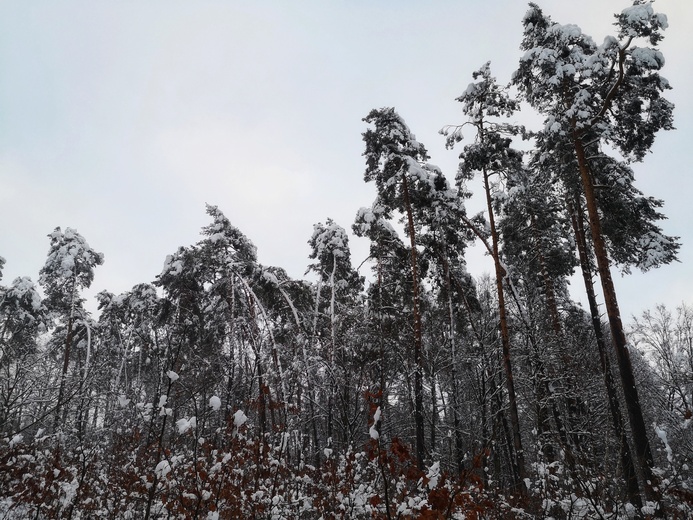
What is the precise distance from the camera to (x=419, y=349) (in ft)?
43.3

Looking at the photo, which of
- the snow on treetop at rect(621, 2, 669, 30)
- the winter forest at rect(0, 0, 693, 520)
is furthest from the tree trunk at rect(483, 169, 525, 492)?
the snow on treetop at rect(621, 2, 669, 30)

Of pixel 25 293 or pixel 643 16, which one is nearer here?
pixel 643 16

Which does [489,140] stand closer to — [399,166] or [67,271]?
[399,166]

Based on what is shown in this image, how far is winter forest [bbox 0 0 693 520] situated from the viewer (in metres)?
8.11

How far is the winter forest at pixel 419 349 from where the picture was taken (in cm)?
811

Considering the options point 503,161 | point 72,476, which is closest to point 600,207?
point 503,161

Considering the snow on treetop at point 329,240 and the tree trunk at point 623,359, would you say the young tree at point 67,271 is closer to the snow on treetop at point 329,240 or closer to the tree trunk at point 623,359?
the snow on treetop at point 329,240

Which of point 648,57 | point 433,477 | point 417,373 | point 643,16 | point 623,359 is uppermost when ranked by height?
point 643,16

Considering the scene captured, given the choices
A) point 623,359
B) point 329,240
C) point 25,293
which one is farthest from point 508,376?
point 25,293

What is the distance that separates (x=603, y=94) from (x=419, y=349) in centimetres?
922

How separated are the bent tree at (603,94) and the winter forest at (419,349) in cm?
6

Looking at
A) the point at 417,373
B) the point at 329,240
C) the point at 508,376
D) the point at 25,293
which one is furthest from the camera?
the point at 25,293

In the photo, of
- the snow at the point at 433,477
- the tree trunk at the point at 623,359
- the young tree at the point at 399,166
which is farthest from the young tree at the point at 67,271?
the tree trunk at the point at 623,359

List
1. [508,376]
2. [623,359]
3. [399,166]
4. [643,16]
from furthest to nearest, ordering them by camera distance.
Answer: [399,166]
[508,376]
[623,359]
[643,16]
